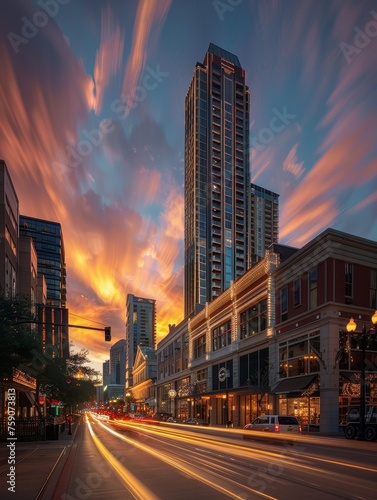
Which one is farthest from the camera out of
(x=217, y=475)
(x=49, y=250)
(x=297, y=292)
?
(x=49, y=250)

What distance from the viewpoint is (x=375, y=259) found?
1499 inches

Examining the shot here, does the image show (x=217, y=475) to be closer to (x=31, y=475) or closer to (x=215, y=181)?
(x=31, y=475)

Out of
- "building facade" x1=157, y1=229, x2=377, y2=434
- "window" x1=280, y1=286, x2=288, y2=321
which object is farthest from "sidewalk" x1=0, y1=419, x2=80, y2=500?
"window" x1=280, y1=286, x2=288, y2=321

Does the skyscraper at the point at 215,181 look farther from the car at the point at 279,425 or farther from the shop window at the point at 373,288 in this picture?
the car at the point at 279,425

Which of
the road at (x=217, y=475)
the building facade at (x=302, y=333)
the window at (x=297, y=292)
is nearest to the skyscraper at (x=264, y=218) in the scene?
the building facade at (x=302, y=333)

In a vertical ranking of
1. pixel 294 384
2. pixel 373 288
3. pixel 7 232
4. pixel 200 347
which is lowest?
pixel 200 347

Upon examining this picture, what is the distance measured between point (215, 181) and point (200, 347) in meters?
86.6

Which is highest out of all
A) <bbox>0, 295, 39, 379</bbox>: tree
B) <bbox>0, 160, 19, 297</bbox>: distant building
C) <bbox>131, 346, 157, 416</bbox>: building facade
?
<bbox>0, 160, 19, 297</bbox>: distant building

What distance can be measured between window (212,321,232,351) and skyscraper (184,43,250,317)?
75434 mm

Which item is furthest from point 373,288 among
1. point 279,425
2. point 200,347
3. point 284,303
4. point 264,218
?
point 264,218

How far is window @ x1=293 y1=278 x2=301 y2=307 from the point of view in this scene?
132 feet

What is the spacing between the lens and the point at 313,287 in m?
38.2

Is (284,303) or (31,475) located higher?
(284,303)

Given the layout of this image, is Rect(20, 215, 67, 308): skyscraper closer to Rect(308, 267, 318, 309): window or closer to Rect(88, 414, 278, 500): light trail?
Rect(308, 267, 318, 309): window
